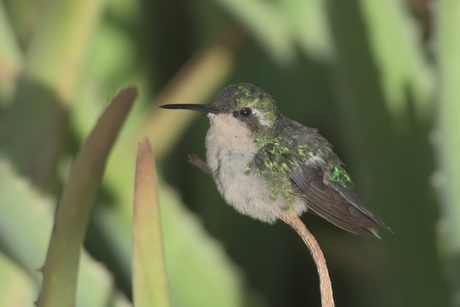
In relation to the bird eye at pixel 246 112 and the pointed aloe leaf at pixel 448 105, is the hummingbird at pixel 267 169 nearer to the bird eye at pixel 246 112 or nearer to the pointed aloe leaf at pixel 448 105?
the bird eye at pixel 246 112

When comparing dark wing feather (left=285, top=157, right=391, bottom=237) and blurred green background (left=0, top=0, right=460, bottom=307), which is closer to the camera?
dark wing feather (left=285, top=157, right=391, bottom=237)

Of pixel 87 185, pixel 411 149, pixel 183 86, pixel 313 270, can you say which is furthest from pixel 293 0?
pixel 87 185

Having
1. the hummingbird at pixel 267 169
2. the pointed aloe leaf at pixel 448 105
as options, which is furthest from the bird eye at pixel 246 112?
the pointed aloe leaf at pixel 448 105

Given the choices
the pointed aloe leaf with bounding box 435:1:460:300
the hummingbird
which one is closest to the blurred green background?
the pointed aloe leaf with bounding box 435:1:460:300

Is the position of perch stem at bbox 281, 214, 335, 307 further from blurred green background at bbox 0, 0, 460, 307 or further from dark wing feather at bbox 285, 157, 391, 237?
blurred green background at bbox 0, 0, 460, 307

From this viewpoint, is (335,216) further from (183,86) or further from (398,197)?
(183,86)

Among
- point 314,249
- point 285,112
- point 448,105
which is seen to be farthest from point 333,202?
point 285,112
